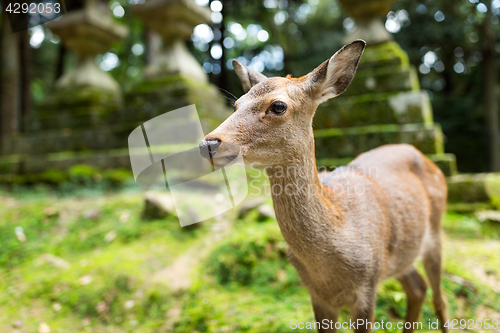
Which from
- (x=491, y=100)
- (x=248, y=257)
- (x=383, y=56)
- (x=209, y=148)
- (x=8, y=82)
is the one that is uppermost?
(x=8, y=82)

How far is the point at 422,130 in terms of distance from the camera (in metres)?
4.62

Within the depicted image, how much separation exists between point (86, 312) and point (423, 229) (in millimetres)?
3281

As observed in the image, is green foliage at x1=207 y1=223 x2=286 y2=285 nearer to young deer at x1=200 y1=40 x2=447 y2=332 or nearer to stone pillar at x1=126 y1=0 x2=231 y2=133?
young deer at x1=200 y1=40 x2=447 y2=332

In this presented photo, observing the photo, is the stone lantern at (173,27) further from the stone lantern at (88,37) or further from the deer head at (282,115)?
the deer head at (282,115)

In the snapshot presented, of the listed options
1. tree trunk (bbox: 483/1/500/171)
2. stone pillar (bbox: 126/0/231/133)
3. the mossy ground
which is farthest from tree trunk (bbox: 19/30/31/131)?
tree trunk (bbox: 483/1/500/171)

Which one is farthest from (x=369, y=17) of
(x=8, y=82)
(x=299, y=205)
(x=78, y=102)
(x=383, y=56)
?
(x=8, y=82)

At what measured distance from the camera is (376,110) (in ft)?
16.6

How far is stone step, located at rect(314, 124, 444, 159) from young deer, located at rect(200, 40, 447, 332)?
2.56 meters

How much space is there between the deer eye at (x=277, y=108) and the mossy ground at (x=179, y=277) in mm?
2018

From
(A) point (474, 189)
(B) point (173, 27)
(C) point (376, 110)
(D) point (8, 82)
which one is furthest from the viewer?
(D) point (8, 82)

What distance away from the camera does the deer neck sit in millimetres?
1892

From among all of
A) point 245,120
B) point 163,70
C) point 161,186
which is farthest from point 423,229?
point 163,70

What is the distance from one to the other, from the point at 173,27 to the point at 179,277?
5041mm

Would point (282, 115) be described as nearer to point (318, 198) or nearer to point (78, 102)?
point (318, 198)
